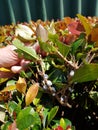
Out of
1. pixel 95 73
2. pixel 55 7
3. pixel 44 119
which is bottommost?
pixel 55 7

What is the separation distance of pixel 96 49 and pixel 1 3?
4176 mm

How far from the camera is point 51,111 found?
105 cm

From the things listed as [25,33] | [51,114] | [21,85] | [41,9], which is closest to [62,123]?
[51,114]

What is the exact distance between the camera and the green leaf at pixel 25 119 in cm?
100

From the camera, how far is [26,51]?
1.11 meters

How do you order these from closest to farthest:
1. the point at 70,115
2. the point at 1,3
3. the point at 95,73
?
the point at 95,73 < the point at 70,115 < the point at 1,3

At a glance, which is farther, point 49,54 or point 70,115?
point 70,115

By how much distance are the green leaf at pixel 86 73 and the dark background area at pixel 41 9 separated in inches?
164

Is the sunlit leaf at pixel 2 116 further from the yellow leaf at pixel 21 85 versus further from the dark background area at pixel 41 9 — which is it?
the dark background area at pixel 41 9

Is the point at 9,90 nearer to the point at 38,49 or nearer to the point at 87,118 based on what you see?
the point at 38,49

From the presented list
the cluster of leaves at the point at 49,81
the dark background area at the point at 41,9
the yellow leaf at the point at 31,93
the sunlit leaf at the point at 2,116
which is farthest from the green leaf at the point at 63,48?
the dark background area at the point at 41,9

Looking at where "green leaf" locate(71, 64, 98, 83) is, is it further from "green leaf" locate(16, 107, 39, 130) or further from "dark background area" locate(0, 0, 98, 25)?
"dark background area" locate(0, 0, 98, 25)

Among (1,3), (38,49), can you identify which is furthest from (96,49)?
(1,3)

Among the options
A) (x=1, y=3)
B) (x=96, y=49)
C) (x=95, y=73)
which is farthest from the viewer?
(x=1, y=3)
